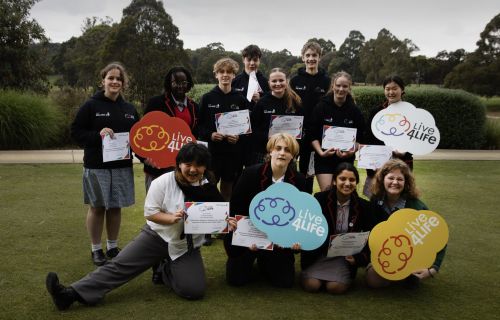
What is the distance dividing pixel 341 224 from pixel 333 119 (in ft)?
4.05

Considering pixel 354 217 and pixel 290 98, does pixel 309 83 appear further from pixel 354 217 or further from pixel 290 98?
pixel 354 217

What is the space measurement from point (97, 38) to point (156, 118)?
1294 inches

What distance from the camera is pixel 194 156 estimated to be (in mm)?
3680

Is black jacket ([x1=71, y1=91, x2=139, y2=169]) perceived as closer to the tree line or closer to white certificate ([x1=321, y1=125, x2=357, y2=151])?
white certificate ([x1=321, y1=125, x2=357, y2=151])

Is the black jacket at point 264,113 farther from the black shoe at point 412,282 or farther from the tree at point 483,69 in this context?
the tree at point 483,69

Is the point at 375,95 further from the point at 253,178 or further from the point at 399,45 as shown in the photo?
the point at 399,45

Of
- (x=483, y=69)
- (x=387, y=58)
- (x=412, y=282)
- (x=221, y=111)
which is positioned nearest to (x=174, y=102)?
(x=221, y=111)

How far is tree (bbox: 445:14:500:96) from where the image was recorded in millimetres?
33938

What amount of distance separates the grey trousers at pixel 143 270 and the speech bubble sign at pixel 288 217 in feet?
1.90

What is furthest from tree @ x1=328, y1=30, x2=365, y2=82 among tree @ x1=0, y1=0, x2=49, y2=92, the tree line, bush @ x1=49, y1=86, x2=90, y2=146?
bush @ x1=49, y1=86, x2=90, y2=146

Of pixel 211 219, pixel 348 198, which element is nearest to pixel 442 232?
pixel 348 198

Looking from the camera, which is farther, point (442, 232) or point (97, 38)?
point (97, 38)

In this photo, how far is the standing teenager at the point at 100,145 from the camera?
4.35 metres

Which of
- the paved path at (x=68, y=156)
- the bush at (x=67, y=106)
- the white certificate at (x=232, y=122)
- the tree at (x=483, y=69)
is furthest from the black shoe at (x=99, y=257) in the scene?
the tree at (x=483, y=69)
